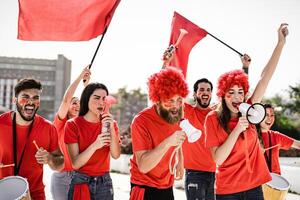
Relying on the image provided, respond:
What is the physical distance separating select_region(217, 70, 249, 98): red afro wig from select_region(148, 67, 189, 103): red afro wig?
1.78 feet

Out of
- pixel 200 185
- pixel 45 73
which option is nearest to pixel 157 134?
pixel 200 185

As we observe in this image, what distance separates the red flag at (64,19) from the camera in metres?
5.75

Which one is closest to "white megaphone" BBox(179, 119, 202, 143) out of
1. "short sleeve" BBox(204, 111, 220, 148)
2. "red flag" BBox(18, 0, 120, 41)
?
"short sleeve" BBox(204, 111, 220, 148)

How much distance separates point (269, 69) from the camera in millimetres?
4441

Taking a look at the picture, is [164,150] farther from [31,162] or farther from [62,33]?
[62,33]

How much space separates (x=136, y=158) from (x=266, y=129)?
287cm

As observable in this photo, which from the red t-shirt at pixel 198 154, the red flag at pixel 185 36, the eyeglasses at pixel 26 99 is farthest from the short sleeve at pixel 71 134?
the red flag at pixel 185 36

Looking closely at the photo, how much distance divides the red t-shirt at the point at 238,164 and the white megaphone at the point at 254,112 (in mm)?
411

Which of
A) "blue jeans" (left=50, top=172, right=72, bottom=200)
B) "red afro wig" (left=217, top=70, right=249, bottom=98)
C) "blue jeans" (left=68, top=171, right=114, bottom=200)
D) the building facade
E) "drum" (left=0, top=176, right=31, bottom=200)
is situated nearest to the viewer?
"drum" (left=0, top=176, right=31, bottom=200)

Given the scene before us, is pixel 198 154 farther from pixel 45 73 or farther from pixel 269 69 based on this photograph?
pixel 45 73

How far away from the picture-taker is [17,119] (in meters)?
4.10

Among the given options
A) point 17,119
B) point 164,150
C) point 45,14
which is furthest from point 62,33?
point 164,150

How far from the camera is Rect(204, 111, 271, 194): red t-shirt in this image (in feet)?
12.9

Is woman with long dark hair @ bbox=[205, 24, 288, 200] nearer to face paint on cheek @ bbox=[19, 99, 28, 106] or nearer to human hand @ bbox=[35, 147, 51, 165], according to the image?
human hand @ bbox=[35, 147, 51, 165]
